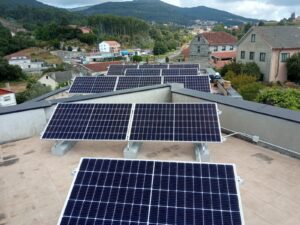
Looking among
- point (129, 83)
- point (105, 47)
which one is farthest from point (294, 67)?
point (105, 47)

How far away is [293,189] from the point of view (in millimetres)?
Answer: 6922

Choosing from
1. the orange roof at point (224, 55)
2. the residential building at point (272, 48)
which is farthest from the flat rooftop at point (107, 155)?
the orange roof at point (224, 55)

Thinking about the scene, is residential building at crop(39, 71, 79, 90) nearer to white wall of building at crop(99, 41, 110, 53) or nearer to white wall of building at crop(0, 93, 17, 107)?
white wall of building at crop(0, 93, 17, 107)

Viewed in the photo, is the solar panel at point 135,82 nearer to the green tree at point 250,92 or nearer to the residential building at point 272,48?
the green tree at point 250,92

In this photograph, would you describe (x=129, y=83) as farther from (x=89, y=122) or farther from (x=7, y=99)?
(x=7, y=99)

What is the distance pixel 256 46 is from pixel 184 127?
42463 millimetres

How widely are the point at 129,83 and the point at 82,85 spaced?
374cm

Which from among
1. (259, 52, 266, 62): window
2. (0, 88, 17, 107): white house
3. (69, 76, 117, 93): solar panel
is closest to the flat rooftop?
(69, 76, 117, 93): solar panel

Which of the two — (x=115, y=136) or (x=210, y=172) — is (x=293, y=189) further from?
(x=115, y=136)

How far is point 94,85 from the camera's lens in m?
18.9

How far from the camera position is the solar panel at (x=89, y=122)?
897 centimetres

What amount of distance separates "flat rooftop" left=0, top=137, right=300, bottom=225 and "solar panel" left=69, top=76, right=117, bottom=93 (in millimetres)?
8269

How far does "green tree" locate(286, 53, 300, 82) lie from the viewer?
4238 centimetres

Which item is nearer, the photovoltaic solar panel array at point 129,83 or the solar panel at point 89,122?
the solar panel at point 89,122
